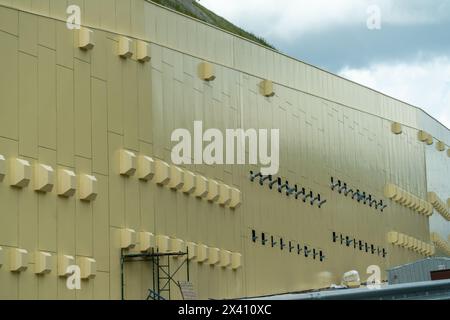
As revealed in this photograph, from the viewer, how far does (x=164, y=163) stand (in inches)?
1250

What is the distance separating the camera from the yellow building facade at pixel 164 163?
83.4 feet

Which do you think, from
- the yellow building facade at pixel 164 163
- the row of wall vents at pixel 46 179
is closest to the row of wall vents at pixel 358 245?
the yellow building facade at pixel 164 163

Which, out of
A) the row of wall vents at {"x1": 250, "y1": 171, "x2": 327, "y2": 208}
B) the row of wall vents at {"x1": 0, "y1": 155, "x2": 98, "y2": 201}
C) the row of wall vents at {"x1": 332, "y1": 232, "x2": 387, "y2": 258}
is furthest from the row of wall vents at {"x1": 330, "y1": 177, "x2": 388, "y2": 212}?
the row of wall vents at {"x1": 0, "y1": 155, "x2": 98, "y2": 201}

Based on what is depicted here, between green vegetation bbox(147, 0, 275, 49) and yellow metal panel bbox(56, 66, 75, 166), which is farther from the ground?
green vegetation bbox(147, 0, 275, 49)

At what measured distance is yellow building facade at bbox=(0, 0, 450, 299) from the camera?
25.4 meters

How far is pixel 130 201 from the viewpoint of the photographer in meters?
29.8

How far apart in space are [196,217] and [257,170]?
619 centimetres

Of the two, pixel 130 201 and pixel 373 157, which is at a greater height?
pixel 373 157

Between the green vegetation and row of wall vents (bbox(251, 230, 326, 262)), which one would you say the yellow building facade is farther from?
the green vegetation

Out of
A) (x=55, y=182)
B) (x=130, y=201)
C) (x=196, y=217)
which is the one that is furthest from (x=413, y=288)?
(x=196, y=217)

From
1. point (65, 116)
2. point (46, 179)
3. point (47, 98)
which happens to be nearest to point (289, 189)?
point (65, 116)

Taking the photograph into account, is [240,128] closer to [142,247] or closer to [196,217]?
[196,217]

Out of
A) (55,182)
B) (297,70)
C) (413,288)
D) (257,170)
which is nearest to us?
(413,288)

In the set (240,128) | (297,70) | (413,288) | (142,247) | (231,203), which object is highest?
(297,70)
